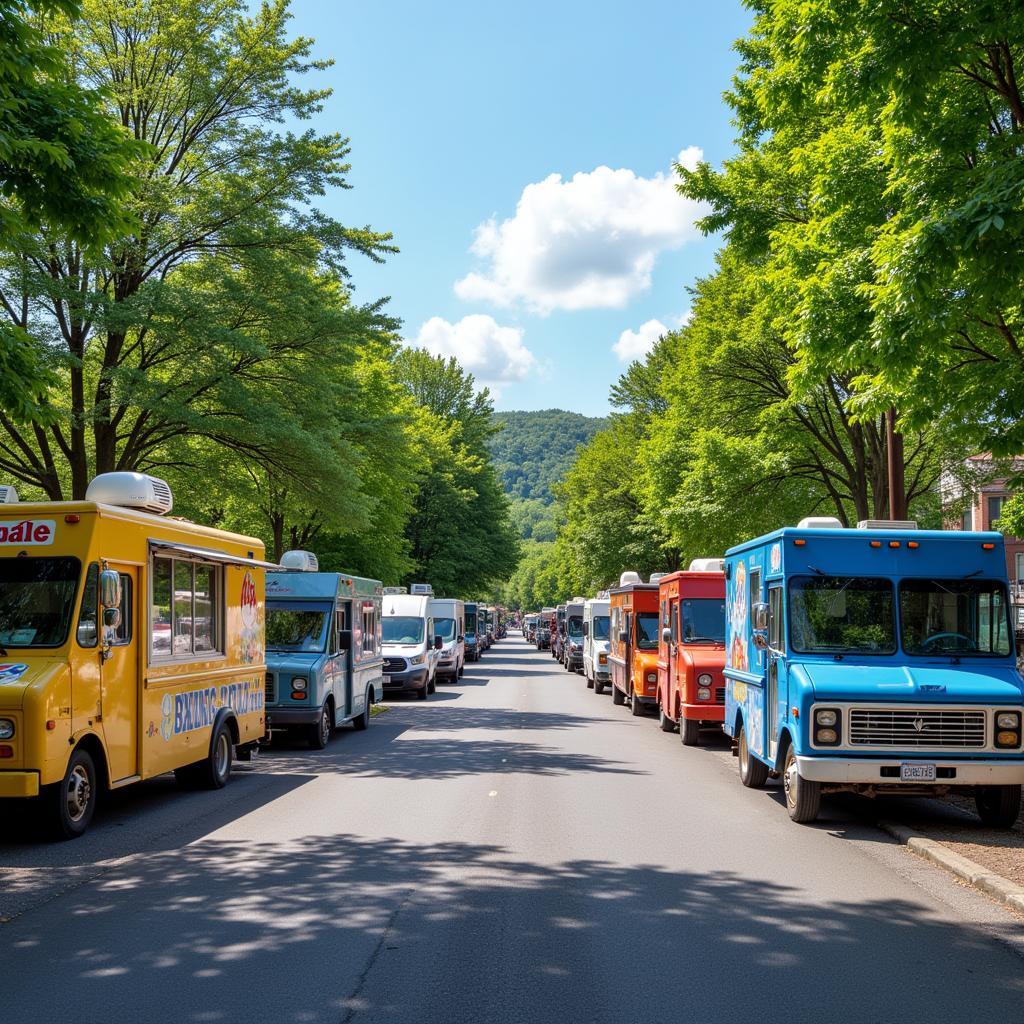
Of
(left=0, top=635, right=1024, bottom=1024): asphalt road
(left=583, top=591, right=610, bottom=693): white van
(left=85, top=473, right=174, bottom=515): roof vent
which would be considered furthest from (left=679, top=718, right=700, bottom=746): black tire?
(left=583, top=591, right=610, bottom=693): white van

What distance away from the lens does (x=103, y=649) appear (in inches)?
391

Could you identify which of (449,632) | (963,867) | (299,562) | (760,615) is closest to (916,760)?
(963,867)

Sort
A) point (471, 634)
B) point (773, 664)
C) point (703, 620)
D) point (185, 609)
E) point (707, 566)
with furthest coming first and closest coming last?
point (471, 634)
point (707, 566)
point (703, 620)
point (185, 609)
point (773, 664)

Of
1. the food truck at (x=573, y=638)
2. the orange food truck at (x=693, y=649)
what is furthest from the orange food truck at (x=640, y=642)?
the food truck at (x=573, y=638)

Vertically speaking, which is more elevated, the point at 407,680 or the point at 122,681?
the point at 122,681

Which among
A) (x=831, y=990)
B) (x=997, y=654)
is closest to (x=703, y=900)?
(x=831, y=990)

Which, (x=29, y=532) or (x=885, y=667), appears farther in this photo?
(x=885, y=667)

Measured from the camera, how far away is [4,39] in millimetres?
8547

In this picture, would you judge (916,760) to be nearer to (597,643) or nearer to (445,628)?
(597,643)

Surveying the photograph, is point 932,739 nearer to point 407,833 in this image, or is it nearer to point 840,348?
point 840,348

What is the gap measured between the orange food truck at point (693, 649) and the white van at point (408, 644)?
31.8 ft

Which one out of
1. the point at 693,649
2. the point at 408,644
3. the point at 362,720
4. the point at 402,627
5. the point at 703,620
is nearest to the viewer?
the point at 693,649

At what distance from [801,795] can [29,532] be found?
7553 mm

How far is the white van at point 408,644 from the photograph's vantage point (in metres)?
28.3
